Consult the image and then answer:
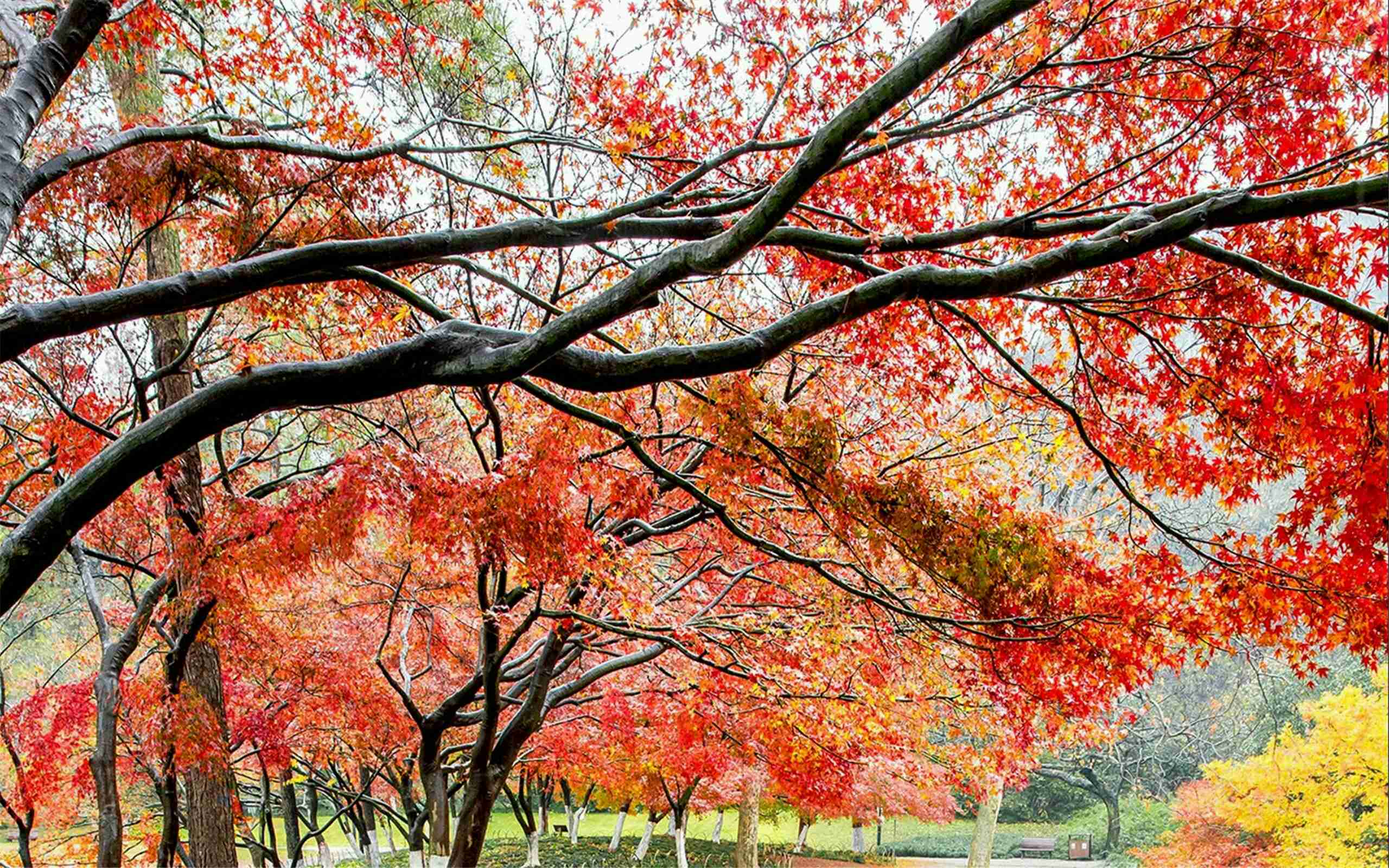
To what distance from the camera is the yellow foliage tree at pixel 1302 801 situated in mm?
4117

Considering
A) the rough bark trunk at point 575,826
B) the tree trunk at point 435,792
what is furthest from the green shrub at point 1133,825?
the tree trunk at point 435,792

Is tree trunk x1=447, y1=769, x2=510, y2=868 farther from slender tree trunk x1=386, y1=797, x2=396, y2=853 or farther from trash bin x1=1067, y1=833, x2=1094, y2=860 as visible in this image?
trash bin x1=1067, y1=833, x2=1094, y2=860

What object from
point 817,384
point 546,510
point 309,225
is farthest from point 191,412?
point 817,384

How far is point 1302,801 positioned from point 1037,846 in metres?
12.4

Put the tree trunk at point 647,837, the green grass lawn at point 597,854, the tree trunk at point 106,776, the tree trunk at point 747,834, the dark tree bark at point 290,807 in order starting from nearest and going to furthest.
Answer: the tree trunk at point 106,776 → the dark tree bark at point 290,807 → the tree trunk at point 747,834 → the tree trunk at point 647,837 → the green grass lawn at point 597,854

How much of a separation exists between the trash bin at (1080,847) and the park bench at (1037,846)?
431 mm

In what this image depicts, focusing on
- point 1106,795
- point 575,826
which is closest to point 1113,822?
point 1106,795

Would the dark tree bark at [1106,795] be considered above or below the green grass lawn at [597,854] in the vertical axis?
above

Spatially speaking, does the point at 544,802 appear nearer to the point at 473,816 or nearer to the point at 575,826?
the point at 575,826

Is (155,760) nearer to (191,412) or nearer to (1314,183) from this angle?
(191,412)

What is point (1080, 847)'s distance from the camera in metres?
17.1

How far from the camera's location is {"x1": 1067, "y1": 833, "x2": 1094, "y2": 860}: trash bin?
17.1 meters

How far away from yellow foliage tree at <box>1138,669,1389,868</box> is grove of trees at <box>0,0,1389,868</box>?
461 mm

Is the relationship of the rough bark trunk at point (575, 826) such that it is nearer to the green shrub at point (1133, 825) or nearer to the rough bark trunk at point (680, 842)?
the rough bark trunk at point (680, 842)
